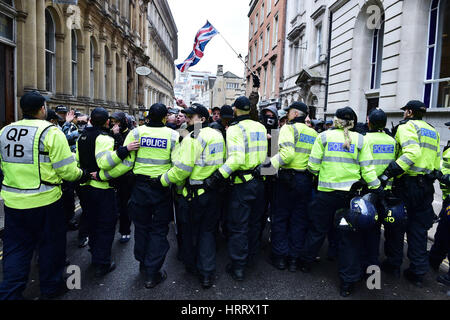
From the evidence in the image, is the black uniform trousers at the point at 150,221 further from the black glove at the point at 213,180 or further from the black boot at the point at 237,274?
the black boot at the point at 237,274

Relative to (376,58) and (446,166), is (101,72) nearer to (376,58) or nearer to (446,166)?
(376,58)

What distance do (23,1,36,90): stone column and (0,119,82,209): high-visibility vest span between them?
7482 mm

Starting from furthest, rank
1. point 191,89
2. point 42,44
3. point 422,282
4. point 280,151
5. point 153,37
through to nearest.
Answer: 1. point 191,89
2. point 153,37
3. point 42,44
4. point 280,151
5. point 422,282

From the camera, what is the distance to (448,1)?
737 centimetres

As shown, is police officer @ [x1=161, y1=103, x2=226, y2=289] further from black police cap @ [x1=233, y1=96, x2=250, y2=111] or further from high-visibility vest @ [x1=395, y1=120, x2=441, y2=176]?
high-visibility vest @ [x1=395, y1=120, x2=441, y2=176]

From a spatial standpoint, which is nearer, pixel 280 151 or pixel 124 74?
pixel 280 151

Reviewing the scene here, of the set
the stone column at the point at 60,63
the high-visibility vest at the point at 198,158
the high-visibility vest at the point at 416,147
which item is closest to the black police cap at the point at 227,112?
the high-visibility vest at the point at 198,158

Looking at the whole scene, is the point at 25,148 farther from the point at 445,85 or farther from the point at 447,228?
the point at 445,85

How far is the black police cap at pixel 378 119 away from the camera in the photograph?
3.54 meters

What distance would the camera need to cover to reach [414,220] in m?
3.76

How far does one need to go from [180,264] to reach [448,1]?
8.86 metres

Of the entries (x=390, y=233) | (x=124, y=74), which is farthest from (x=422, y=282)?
(x=124, y=74)

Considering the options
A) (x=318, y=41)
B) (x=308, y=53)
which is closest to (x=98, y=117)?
(x=318, y=41)

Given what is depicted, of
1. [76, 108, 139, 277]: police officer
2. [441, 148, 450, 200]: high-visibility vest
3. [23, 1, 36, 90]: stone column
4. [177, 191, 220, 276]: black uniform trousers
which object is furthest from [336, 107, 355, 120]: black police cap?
[23, 1, 36, 90]: stone column
